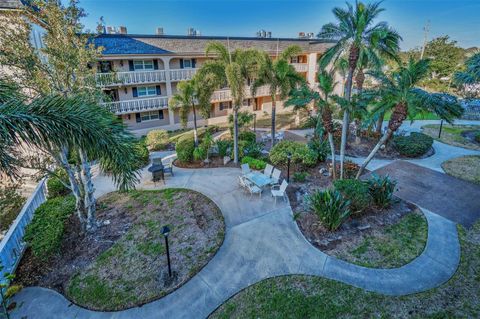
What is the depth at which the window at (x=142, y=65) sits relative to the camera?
23438mm

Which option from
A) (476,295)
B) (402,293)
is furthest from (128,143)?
(476,295)

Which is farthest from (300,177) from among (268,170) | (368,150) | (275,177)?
(368,150)

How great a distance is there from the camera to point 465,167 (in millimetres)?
14391

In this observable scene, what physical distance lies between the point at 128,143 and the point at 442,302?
957 cm

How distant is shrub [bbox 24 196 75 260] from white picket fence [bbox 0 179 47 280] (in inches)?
11.6

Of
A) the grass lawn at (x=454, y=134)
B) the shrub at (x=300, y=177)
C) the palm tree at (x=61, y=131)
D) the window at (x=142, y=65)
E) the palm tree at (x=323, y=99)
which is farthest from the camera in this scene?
the window at (x=142, y=65)

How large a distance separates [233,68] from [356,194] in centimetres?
873

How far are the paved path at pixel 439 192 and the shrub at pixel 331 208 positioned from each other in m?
4.52

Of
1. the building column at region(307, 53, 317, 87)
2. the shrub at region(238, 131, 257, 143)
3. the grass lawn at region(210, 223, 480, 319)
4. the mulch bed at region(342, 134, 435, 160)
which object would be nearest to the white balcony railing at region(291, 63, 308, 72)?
the building column at region(307, 53, 317, 87)

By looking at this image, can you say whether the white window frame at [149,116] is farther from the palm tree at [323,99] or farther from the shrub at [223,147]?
the palm tree at [323,99]

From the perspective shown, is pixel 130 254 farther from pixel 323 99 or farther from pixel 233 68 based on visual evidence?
pixel 323 99

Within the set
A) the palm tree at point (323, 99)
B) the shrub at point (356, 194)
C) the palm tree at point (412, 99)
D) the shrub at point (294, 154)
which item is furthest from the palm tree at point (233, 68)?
the shrub at point (356, 194)

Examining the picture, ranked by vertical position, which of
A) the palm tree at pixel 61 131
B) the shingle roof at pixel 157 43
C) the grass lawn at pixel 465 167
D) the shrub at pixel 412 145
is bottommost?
the grass lawn at pixel 465 167

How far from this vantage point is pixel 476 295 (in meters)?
6.37
